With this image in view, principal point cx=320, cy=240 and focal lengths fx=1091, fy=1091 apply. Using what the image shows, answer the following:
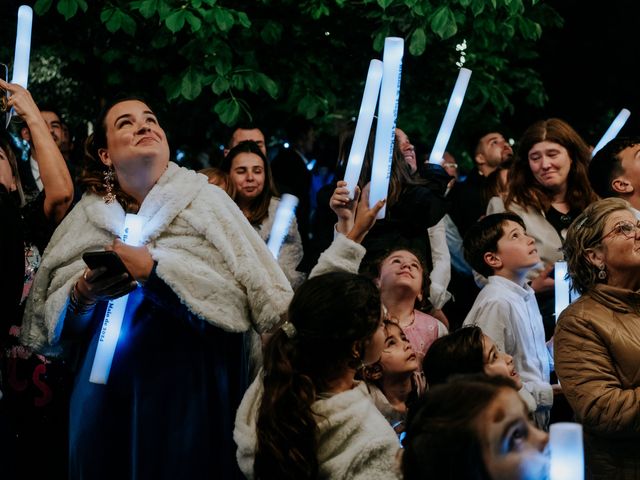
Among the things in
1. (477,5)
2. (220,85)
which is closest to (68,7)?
(220,85)

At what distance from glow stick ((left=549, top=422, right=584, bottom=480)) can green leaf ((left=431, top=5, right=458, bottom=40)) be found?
15.0 feet

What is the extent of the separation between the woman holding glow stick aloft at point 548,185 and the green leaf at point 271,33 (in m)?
2.01

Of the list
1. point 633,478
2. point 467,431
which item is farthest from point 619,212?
point 467,431

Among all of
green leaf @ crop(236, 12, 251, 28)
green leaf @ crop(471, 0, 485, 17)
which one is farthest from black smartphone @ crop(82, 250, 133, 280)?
green leaf @ crop(471, 0, 485, 17)

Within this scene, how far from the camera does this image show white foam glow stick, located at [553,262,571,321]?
4.78 metres

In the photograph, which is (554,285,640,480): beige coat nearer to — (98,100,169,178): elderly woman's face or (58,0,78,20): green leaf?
(98,100,169,178): elderly woman's face

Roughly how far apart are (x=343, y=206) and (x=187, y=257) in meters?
0.59

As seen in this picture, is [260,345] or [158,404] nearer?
[158,404]

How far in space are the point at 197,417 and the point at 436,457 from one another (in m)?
1.36

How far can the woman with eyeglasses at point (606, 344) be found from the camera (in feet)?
12.6

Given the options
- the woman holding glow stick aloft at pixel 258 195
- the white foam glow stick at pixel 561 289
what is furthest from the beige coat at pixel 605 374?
the woman holding glow stick aloft at pixel 258 195

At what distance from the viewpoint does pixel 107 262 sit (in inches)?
138

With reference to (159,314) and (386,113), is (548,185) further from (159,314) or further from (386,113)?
(159,314)

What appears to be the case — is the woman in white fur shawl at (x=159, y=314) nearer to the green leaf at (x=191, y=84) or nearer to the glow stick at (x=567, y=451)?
the glow stick at (x=567, y=451)
